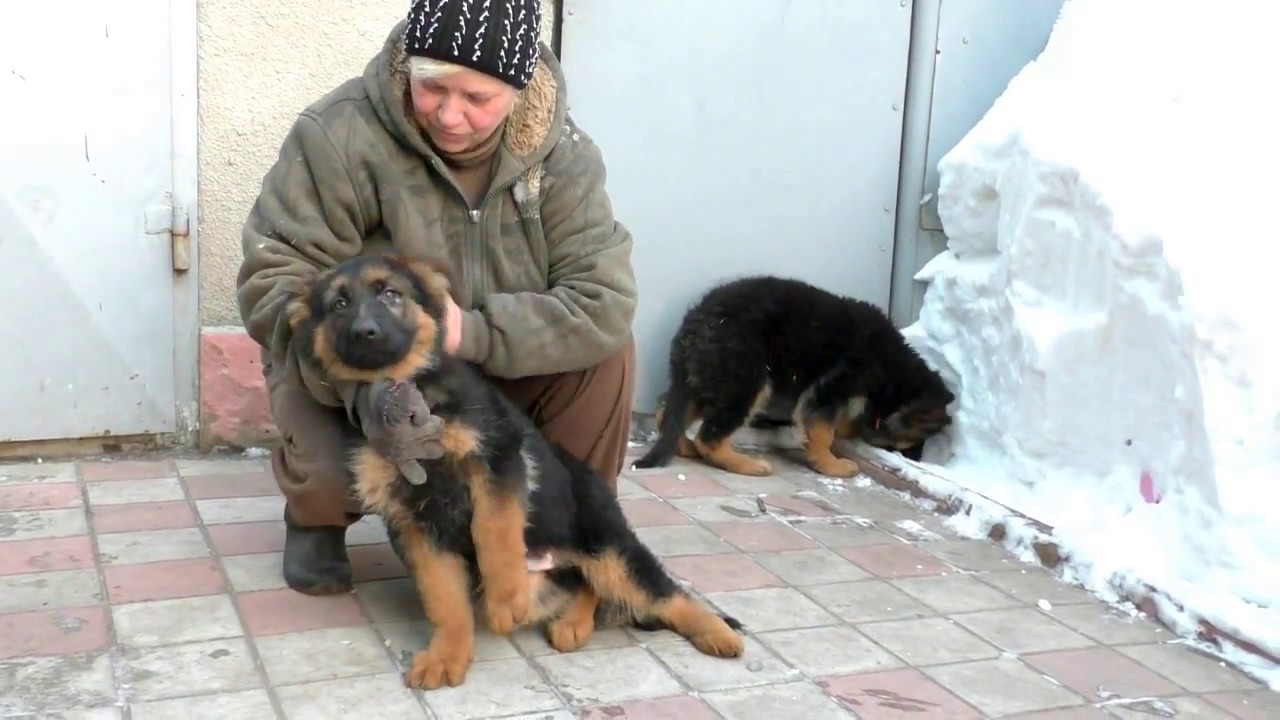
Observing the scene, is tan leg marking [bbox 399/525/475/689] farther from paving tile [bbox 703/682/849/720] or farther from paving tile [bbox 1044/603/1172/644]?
paving tile [bbox 1044/603/1172/644]

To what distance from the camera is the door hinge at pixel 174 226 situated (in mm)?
4676

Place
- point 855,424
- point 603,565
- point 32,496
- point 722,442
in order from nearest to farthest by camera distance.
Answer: point 603,565, point 32,496, point 722,442, point 855,424

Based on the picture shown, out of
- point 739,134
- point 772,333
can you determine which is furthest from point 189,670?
point 739,134

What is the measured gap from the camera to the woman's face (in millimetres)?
3078

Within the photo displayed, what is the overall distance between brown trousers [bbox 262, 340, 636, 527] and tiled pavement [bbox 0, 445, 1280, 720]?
31 centimetres

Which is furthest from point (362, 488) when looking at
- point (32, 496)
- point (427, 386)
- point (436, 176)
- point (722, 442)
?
point (722, 442)

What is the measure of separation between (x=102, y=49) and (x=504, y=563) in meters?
2.87

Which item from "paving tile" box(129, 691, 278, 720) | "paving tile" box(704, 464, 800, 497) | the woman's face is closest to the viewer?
"paving tile" box(129, 691, 278, 720)

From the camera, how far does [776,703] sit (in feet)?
9.75

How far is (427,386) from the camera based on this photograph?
2924mm

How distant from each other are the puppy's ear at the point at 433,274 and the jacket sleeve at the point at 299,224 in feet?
1.05

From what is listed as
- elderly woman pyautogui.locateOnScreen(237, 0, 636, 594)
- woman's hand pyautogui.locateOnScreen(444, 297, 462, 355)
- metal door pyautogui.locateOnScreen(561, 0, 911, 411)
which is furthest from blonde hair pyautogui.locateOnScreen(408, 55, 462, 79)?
metal door pyautogui.locateOnScreen(561, 0, 911, 411)

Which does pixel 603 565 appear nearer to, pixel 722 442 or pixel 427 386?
pixel 427 386

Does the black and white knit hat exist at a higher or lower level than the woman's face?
higher
